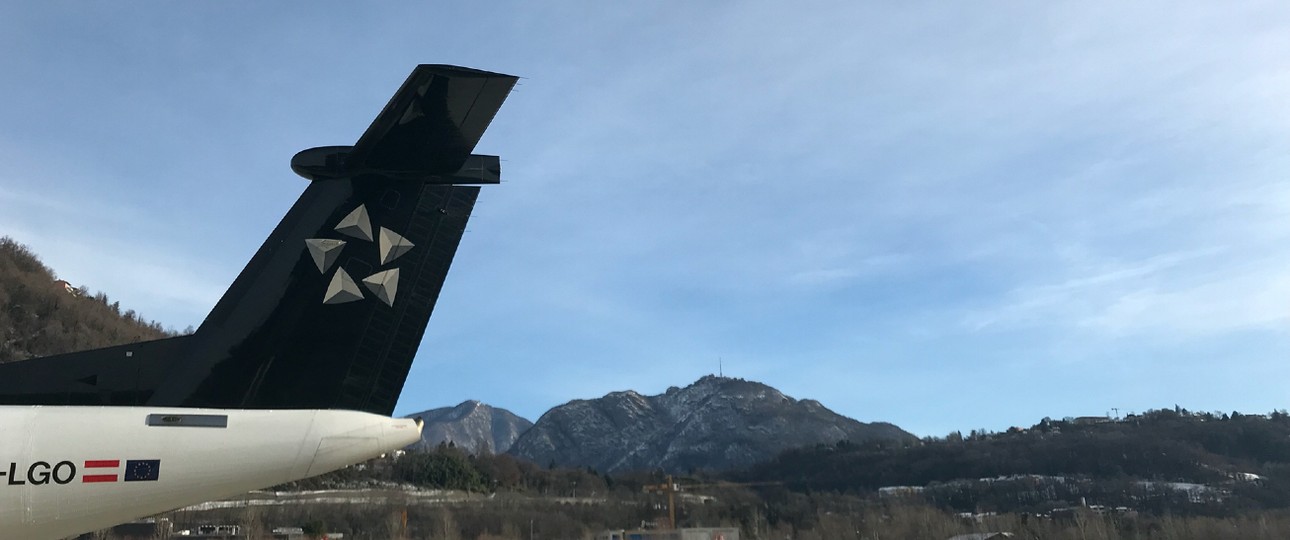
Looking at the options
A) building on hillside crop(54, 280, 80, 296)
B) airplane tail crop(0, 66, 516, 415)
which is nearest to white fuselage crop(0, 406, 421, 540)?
airplane tail crop(0, 66, 516, 415)

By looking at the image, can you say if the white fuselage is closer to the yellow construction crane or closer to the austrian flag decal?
the austrian flag decal

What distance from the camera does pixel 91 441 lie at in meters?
Result: 8.38

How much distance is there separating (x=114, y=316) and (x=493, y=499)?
57.8m

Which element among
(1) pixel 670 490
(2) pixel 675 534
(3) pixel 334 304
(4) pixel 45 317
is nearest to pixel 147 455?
(3) pixel 334 304

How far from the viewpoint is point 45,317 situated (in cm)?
8031

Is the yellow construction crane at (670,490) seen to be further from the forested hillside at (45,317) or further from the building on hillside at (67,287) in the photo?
the building on hillside at (67,287)

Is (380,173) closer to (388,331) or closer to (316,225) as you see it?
(316,225)

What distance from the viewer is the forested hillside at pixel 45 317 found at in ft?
241

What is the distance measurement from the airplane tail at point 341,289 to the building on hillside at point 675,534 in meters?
45.2

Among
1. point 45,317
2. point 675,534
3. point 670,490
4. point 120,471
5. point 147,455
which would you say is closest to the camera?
point 120,471

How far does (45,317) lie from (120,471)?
89.3 metres

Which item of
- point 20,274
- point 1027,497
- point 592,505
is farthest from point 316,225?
point 1027,497

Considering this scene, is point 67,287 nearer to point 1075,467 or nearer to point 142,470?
point 142,470

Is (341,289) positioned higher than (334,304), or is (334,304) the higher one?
(341,289)
